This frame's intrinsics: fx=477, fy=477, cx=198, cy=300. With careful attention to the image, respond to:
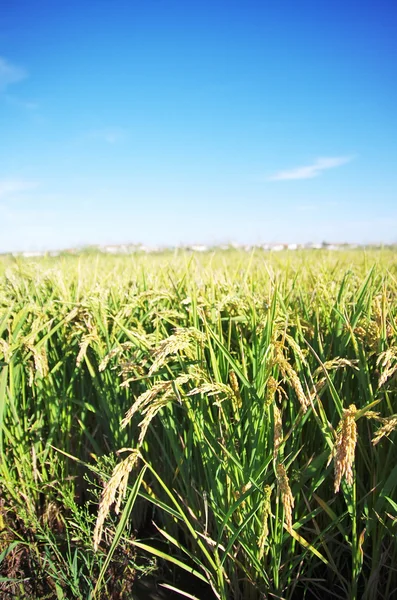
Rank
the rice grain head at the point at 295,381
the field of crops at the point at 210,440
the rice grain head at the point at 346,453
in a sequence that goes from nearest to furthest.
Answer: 1. the rice grain head at the point at 346,453
2. the rice grain head at the point at 295,381
3. the field of crops at the point at 210,440

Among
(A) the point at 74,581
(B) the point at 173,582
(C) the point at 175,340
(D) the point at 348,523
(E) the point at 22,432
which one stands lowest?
(B) the point at 173,582

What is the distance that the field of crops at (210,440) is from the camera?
1.30m

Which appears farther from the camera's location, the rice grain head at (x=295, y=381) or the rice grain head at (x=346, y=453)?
the rice grain head at (x=295, y=381)

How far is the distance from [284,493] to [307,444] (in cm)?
62

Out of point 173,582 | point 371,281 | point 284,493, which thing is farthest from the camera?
point 371,281

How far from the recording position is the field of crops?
130 cm

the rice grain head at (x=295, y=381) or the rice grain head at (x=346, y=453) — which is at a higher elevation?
the rice grain head at (x=295, y=381)

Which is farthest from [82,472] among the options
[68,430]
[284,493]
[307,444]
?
[284,493]

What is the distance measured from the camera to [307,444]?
5.14 feet

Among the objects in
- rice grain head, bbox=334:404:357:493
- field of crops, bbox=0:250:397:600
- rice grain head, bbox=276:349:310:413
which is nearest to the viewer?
rice grain head, bbox=334:404:357:493

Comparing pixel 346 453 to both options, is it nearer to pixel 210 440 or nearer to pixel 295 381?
pixel 295 381

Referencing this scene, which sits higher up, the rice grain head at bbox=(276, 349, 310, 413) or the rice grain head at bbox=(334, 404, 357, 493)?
the rice grain head at bbox=(276, 349, 310, 413)

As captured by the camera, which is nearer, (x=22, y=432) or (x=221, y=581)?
(x=221, y=581)

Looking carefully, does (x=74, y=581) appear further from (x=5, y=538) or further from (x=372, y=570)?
(x=372, y=570)
